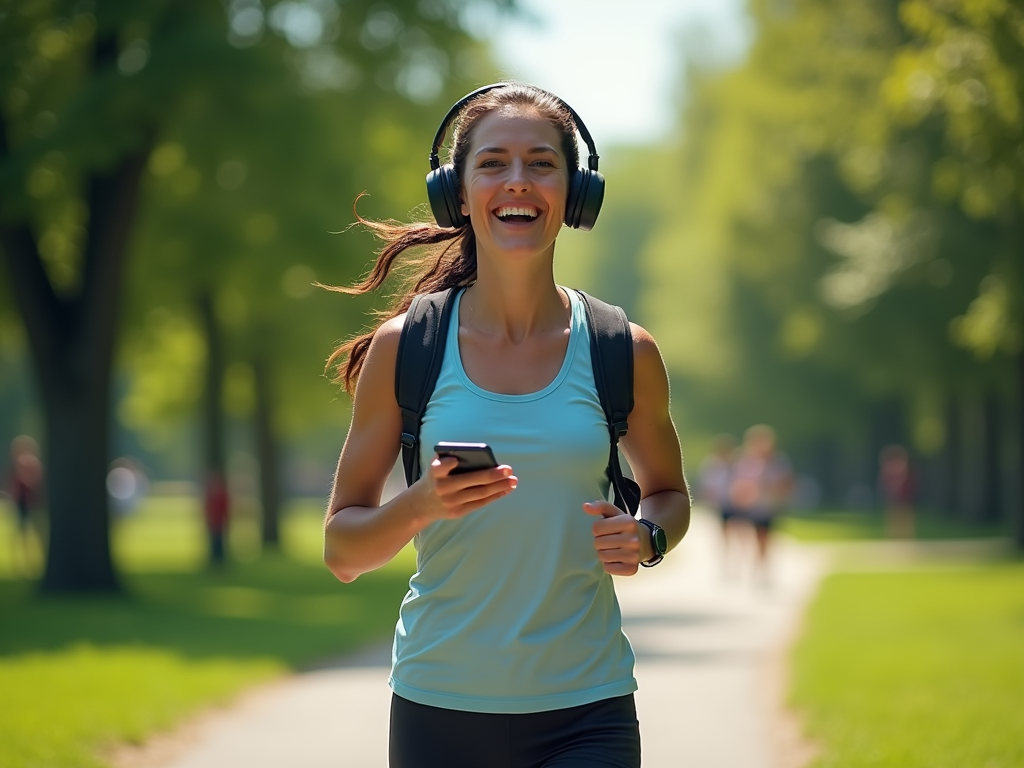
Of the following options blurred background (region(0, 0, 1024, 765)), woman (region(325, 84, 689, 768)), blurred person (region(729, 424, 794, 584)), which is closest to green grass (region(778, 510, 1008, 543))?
blurred background (region(0, 0, 1024, 765))

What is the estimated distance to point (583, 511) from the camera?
3.32 m

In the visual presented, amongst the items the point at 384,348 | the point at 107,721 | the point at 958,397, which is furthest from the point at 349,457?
the point at 958,397

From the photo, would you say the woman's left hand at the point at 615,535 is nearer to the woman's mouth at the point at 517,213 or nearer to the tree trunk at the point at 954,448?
the woman's mouth at the point at 517,213

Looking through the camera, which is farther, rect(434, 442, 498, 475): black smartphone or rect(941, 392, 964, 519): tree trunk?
rect(941, 392, 964, 519): tree trunk

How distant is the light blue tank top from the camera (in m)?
3.31

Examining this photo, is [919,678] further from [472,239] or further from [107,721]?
[472,239]

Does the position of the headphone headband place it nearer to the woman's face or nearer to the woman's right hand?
the woman's face

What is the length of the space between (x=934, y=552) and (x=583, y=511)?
87.8 ft

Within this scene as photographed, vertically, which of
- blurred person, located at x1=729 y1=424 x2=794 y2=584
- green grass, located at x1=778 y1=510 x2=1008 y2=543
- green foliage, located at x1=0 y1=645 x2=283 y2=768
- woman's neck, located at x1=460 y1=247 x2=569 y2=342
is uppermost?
woman's neck, located at x1=460 y1=247 x2=569 y2=342

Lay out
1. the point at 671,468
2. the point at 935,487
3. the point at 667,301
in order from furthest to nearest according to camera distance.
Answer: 1. the point at 667,301
2. the point at 935,487
3. the point at 671,468

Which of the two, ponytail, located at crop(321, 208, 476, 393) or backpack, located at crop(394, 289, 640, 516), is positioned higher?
ponytail, located at crop(321, 208, 476, 393)

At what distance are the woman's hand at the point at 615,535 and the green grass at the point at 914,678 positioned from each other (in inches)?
193

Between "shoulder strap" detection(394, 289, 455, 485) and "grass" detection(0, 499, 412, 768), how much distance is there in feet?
15.9

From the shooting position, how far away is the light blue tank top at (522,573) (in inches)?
130
